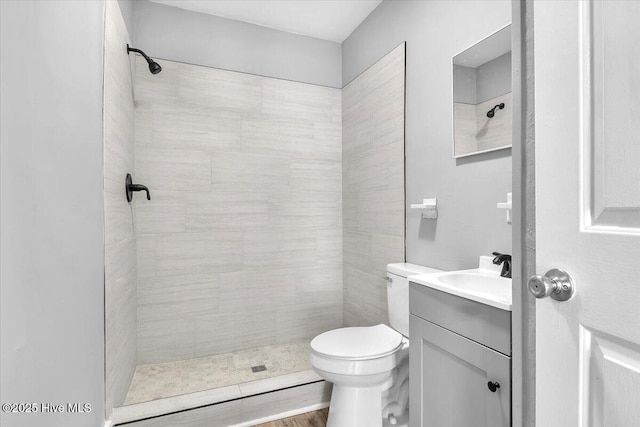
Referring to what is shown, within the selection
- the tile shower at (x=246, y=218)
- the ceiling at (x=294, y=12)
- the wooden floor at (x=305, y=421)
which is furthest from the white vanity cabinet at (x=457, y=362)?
the ceiling at (x=294, y=12)

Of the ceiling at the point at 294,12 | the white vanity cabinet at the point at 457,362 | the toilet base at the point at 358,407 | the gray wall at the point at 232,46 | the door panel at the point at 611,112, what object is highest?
the ceiling at the point at 294,12

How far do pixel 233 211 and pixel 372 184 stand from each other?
1.06 metres

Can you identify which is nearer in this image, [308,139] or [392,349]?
[392,349]

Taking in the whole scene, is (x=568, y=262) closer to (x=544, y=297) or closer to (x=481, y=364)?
(x=544, y=297)

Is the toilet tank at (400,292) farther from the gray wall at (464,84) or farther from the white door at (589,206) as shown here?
the white door at (589,206)

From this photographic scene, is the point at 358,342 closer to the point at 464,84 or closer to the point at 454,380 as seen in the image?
the point at 454,380

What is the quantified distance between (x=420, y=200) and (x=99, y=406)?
1.85m

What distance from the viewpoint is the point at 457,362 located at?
1134 millimetres

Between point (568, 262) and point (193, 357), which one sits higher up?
point (568, 262)

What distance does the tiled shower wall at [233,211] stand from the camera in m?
2.23

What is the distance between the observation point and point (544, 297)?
0.63 metres

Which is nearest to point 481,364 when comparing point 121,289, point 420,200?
point 420,200

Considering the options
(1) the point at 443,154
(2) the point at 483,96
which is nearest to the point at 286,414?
(1) the point at 443,154

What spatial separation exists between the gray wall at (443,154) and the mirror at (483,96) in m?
0.04
